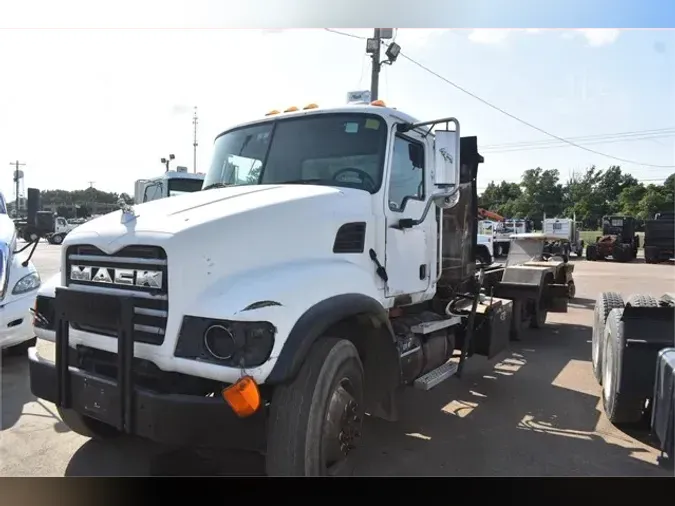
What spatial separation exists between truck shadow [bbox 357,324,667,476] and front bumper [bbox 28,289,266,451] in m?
1.32

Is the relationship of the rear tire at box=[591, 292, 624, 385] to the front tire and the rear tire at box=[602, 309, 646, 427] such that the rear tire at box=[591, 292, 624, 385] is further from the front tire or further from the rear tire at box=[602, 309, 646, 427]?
the front tire

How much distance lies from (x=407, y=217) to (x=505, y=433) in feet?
6.41

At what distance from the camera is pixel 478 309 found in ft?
18.4

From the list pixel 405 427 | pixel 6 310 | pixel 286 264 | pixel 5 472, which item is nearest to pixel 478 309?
pixel 405 427

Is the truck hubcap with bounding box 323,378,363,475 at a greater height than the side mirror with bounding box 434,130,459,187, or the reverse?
the side mirror with bounding box 434,130,459,187

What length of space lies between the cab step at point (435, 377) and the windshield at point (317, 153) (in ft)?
5.27

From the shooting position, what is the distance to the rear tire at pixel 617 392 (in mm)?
4195

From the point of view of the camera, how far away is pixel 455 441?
163 inches

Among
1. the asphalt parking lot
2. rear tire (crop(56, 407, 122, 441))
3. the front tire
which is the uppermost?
the front tire

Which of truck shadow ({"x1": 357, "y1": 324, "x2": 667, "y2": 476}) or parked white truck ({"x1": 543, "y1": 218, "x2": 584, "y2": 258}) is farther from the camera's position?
parked white truck ({"x1": 543, "y1": 218, "x2": 584, "y2": 258})

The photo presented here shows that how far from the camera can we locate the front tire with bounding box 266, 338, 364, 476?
8.98 ft

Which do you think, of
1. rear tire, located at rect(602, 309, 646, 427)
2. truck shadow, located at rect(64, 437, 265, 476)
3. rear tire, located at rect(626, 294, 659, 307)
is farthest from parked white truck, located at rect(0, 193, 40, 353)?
rear tire, located at rect(626, 294, 659, 307)

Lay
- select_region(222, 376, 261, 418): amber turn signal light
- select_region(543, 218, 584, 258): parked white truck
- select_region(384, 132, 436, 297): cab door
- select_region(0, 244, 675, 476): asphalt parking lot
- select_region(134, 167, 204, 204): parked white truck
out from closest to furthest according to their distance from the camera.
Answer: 1. select_region(222, 376, 261, 418): amber turn signal light
2. select_region(0, 244, 675, 476): asphalt parking lot
3. select_region(384, 132, 436, 297): cab door
4. select_region(134, 167, 204, 204): parked white truck
5. select_region(543, 218, 584, 258): parked white truck

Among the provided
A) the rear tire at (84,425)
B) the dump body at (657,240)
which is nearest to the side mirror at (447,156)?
the rear tire at (84,425)
